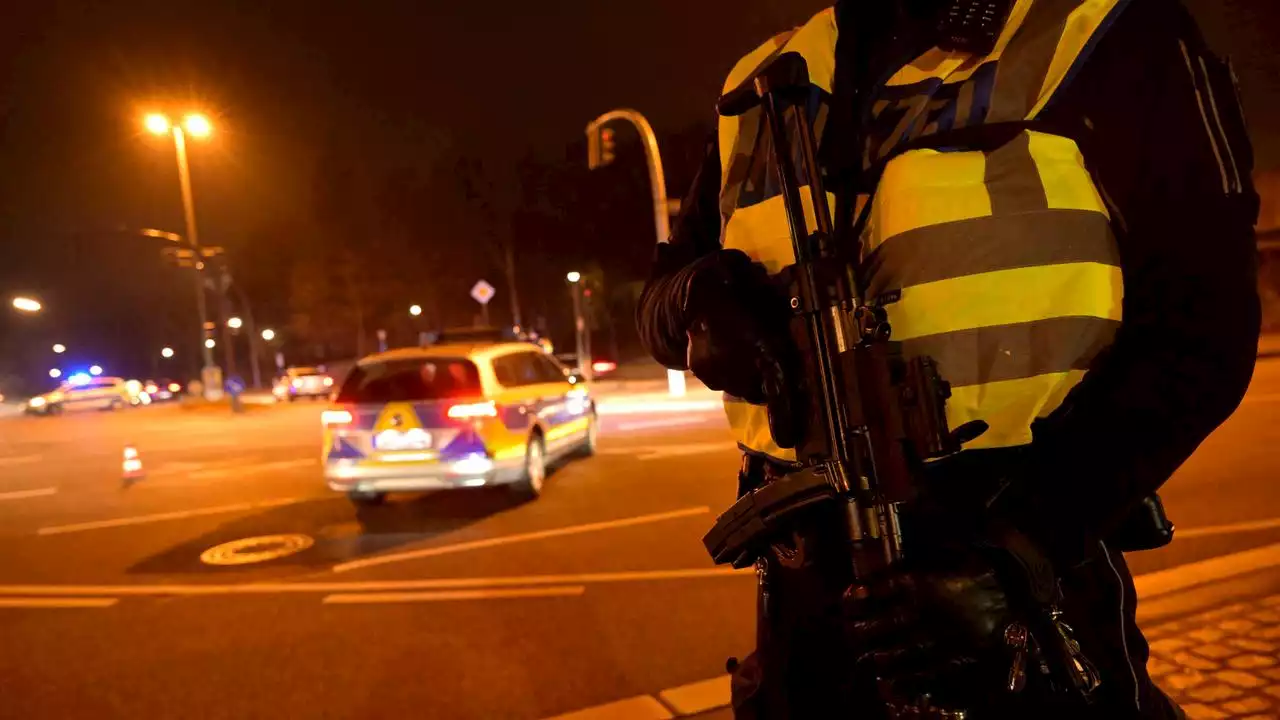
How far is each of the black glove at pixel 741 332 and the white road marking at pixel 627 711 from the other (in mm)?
2524

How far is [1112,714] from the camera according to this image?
1.14 meters

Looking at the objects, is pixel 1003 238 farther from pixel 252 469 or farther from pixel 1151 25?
pixel 252 469

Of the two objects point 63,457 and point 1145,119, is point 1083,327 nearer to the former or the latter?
point 1145,119

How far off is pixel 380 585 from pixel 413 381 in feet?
9.05

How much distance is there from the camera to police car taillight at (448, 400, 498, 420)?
7965mm

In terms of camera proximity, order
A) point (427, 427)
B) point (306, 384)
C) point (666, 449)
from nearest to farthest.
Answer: point (427, 427) → point (666, 449) → point (306, 384)

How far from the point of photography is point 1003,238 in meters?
1.15

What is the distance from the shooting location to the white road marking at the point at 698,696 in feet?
11.4

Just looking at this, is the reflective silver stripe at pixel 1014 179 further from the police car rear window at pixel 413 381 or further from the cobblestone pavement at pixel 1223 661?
the police car rear window at pixel 413 381

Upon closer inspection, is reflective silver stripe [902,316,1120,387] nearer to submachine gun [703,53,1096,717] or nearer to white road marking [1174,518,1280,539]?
submachine gun [703,53,1096,717]

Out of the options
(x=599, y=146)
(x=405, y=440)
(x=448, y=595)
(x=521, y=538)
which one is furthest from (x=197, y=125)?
(x=448, y=595)

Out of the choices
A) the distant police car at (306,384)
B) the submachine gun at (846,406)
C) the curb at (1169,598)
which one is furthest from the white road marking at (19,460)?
the distant police car at (306,384)

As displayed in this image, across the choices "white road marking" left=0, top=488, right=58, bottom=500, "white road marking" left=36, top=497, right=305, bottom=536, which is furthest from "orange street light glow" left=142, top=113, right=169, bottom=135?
"white road marking" left=36, top=497, right=305, bottom=536

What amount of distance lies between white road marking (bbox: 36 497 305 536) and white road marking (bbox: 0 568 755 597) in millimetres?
2114
